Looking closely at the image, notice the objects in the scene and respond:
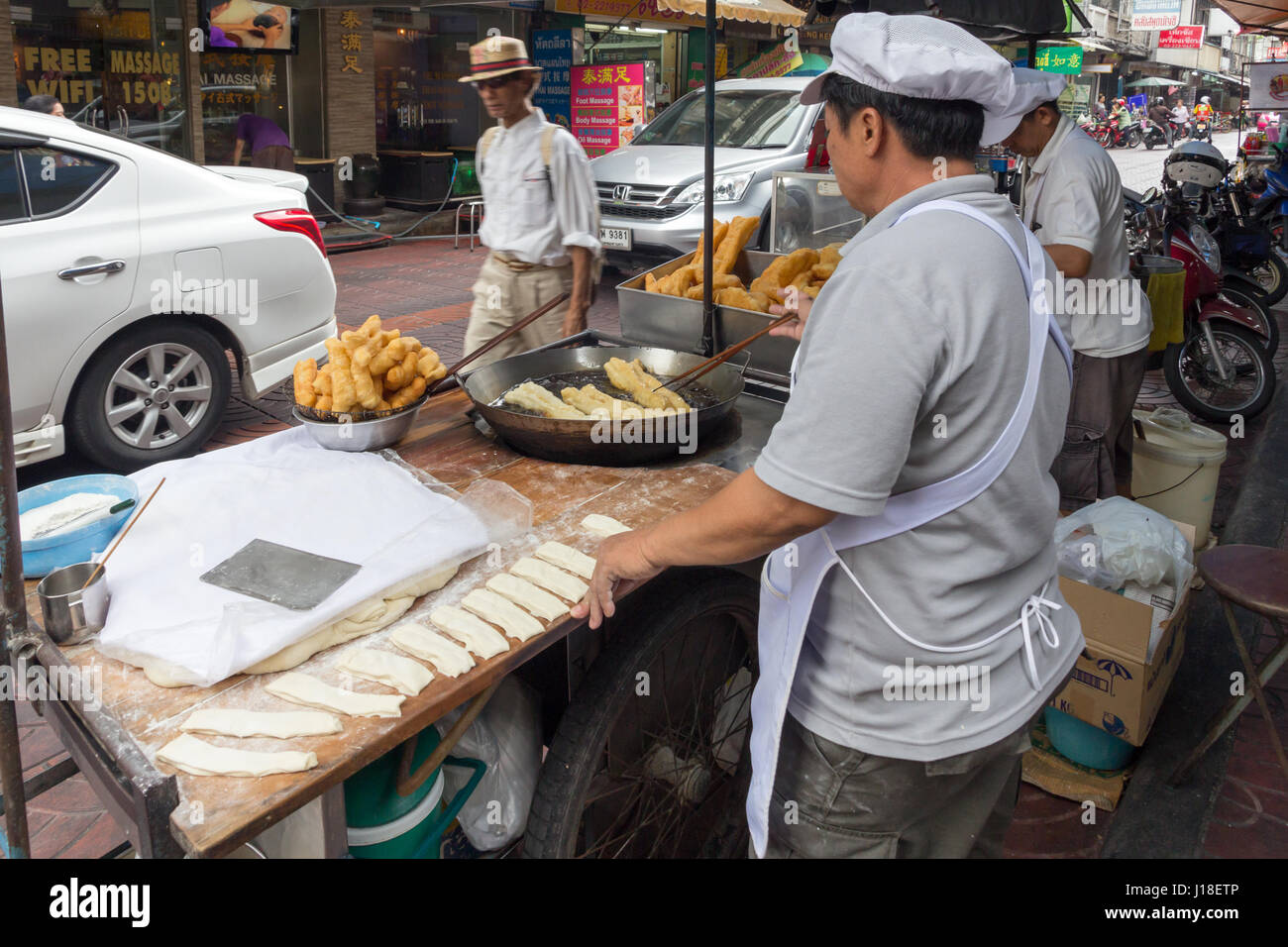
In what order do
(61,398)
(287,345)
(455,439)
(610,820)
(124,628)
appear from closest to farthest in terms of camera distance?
(124,628) → (610,820) → (455,439) → (61,398) → (287,345)

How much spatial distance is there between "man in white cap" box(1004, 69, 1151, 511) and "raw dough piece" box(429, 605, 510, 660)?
2934mm

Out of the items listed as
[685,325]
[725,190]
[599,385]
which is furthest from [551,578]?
[725,190]

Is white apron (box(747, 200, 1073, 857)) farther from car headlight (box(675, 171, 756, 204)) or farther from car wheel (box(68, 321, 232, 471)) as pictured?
car headlight (box(675, 171, 756, 204))

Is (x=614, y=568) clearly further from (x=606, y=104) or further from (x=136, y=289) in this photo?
(x=606, y=104)

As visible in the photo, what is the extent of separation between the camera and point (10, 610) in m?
1.68

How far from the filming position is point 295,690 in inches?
70.4

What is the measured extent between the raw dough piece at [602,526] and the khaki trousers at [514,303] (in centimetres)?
268

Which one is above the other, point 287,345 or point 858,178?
point 858,178

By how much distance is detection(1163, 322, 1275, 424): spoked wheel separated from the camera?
6.66 metres

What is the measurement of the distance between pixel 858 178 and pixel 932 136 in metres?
0.13

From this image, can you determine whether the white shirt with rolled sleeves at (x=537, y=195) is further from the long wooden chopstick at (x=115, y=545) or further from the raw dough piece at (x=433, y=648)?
the raw dough piece at (x=433, y=648)

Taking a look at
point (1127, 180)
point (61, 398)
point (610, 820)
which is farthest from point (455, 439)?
point (1127, 180)
